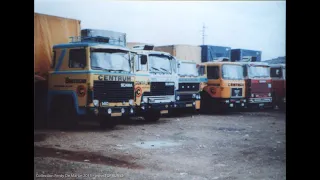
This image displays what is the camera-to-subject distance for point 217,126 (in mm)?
10320

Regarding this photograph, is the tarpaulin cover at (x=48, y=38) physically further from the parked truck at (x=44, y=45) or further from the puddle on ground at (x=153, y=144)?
the puddle on ground at (x=153, y=144)

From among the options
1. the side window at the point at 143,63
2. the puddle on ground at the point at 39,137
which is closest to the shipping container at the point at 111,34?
the side window at the point at 143,63

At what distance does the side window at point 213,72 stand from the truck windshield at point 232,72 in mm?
235

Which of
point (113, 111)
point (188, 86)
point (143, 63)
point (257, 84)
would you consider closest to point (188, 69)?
point (188, 86)

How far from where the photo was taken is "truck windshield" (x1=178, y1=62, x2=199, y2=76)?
12939mm

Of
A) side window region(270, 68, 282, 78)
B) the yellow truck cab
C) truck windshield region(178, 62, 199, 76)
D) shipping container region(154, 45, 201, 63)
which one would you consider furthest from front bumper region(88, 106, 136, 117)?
side window region(270, 68, 282, 78)

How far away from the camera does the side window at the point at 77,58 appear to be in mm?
8750

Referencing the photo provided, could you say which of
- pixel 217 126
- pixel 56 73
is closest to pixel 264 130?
pixel 217 126

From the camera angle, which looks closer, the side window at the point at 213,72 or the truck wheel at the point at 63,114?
the truck wheel at the point at 63,114

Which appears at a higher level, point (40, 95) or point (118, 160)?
point (40, 95)

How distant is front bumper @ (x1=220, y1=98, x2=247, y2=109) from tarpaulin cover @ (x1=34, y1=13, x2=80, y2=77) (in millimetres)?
6449

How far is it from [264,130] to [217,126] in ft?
4.35

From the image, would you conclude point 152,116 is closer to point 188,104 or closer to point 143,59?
point 188,104
